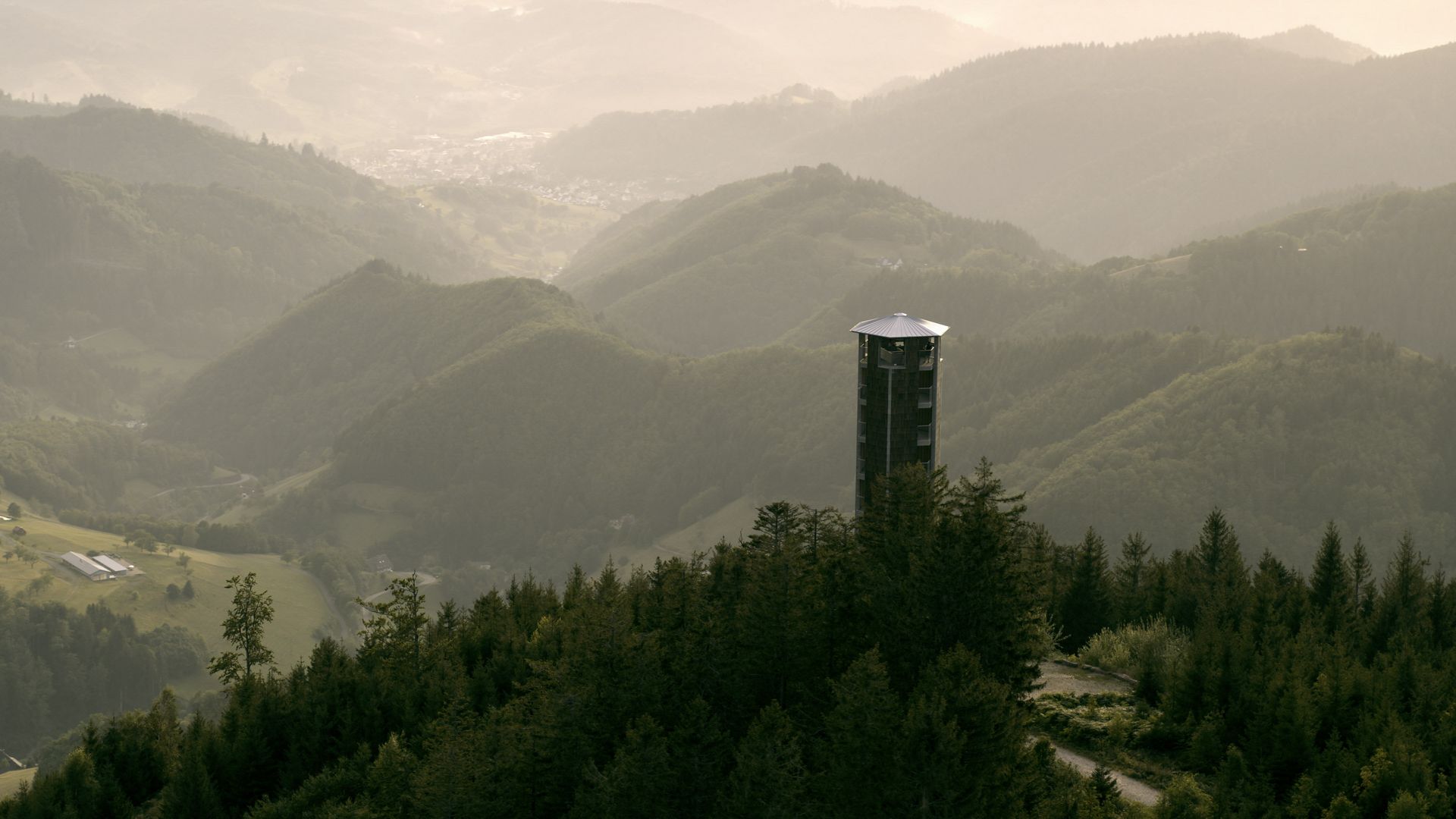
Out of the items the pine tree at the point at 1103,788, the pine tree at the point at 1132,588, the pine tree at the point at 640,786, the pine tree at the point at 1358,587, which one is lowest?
the pine tree at the point at 640,786

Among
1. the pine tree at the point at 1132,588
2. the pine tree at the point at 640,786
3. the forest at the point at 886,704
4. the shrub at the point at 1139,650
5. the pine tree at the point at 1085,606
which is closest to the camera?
the forest at the point at 886,704

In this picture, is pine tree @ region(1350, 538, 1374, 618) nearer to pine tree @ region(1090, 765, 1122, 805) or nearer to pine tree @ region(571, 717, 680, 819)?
pine tree @ region(1090, 765, 1122, 805)

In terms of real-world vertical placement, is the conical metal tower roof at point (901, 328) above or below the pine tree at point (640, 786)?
above

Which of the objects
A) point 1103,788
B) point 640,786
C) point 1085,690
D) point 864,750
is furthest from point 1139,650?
point 640,786

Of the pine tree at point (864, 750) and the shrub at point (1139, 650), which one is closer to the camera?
the pine tree at point (864, 750)

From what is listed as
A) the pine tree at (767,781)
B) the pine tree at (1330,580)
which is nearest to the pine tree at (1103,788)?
the pine tree at (767,781)

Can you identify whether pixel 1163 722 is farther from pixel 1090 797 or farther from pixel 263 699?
pixel 263 699

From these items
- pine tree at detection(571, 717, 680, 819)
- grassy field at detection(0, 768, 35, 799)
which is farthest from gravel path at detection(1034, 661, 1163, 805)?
grassy field at detection(0, 768, 35, 799)

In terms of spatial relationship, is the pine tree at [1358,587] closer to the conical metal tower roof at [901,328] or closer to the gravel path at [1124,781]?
the conical metal tower roof at [901,328]
